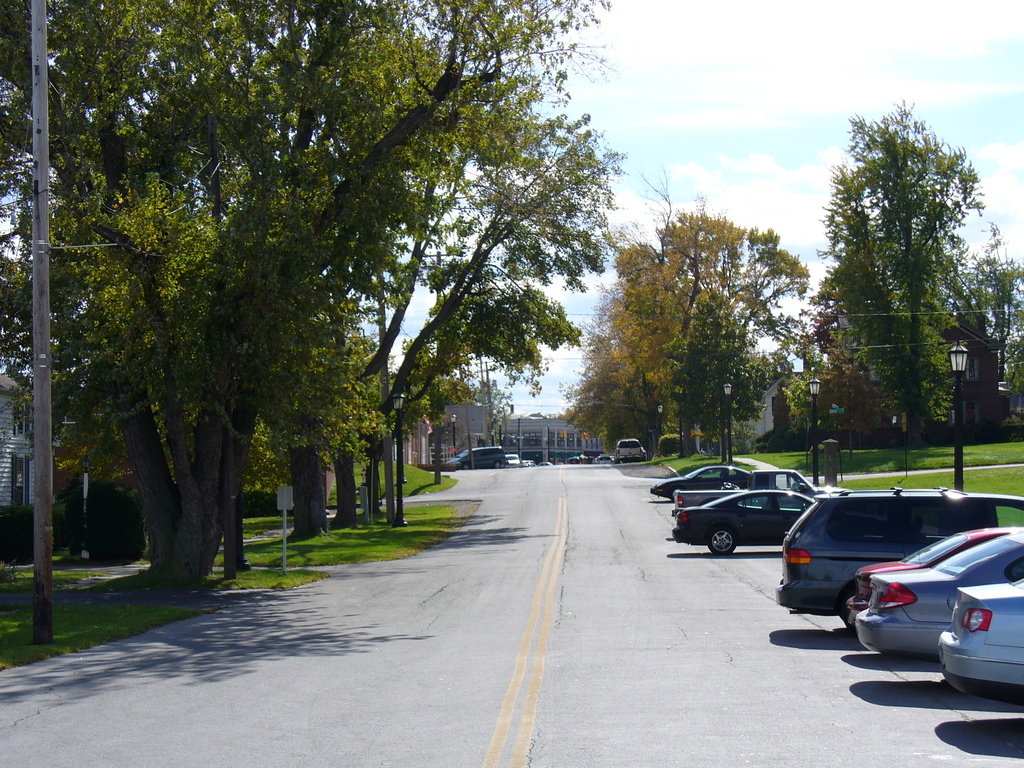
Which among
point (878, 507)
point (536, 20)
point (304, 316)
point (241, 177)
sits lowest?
point (878, 507)

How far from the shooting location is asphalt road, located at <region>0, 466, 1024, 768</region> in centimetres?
805

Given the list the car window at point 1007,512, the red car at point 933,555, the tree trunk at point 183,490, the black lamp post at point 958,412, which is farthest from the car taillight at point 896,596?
the black lamp post at point 958,412

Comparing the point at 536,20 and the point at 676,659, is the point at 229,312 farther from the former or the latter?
the point at 676,659

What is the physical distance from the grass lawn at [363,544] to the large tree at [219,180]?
6469mm

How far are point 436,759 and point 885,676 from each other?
544 centimetres

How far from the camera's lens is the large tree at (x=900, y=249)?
65.4m

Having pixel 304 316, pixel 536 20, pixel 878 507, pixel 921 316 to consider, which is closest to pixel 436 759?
pixel 878 507

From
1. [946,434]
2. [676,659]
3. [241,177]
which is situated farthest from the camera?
[946,434]

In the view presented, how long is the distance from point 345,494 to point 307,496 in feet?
15.3

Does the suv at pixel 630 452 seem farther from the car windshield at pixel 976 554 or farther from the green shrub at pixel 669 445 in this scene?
the car windshield at pixel 976 554

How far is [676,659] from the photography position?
12.3 meters

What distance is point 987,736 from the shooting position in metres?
8.55

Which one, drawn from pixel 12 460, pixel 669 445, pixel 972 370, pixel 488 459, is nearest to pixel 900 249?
pixel 972 370

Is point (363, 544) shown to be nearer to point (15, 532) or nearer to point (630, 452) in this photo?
point (15, 532)
